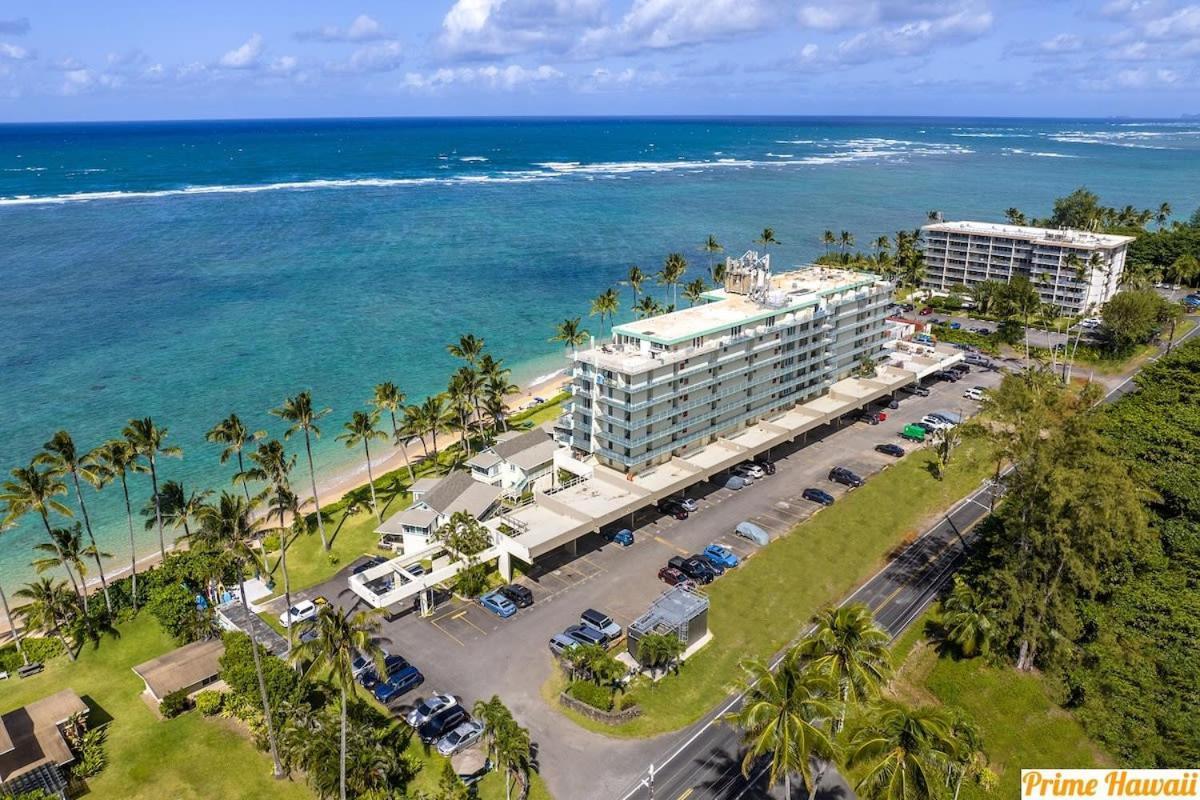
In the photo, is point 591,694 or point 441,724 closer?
point 441,724

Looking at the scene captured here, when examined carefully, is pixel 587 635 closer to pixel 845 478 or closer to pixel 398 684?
pixel 398 684

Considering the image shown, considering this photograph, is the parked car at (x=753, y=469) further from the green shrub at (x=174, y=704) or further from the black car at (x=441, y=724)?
the green shrub at (x=174, y=704)


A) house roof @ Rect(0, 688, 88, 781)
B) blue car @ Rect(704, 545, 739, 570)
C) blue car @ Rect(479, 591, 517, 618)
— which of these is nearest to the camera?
house roof @ Rect(0, 688, 88, 781)

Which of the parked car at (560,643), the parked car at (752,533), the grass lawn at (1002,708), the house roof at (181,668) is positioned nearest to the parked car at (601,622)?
the parked car at (560,643)

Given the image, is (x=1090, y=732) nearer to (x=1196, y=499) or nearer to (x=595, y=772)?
(x=1196, y=499)

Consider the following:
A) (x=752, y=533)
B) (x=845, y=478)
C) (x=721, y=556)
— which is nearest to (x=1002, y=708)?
(x=721, y=556)

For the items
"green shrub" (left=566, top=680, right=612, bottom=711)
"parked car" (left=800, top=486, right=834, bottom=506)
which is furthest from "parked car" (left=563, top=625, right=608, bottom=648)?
"parked car" (left=800, top=486, right=834, bottom=506)

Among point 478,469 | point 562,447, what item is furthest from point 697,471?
point 478,469

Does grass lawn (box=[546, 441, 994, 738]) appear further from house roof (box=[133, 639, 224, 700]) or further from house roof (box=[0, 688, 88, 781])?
house roof (box=[0, 688, 88, 781])
